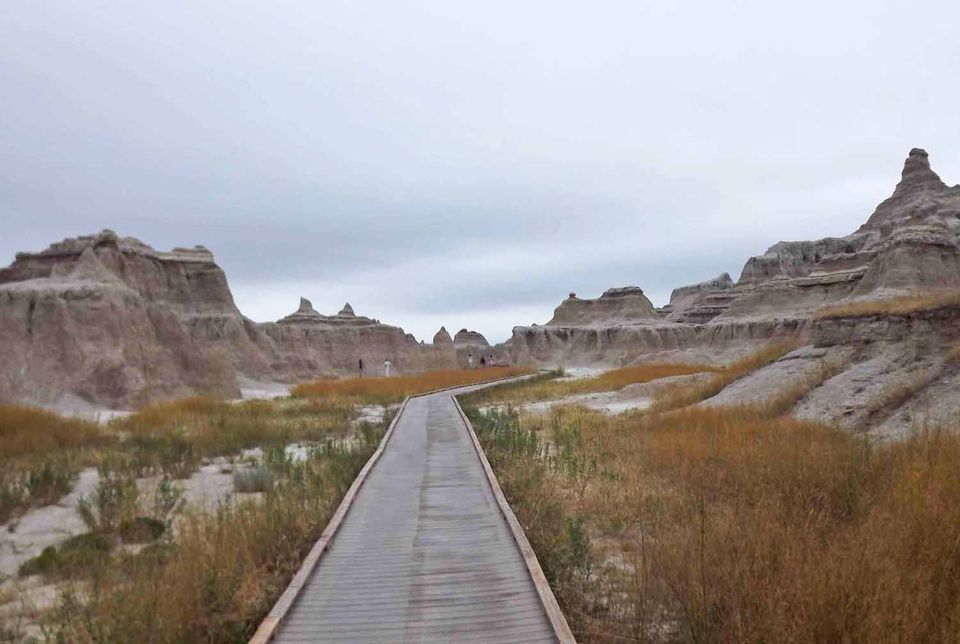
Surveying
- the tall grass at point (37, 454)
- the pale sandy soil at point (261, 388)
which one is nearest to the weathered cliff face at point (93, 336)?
the pale sandy soil at point (261, 388)

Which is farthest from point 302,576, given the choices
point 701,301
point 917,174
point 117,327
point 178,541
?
point 701,301

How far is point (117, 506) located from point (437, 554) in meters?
4.78

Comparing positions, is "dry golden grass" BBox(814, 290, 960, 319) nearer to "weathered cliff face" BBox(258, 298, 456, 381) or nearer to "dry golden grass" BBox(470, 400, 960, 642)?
"dry golden grass" BBox(470, 400, 960, 642)

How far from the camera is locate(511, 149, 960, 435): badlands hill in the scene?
11.8 meters

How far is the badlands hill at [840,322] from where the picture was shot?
1182 cm

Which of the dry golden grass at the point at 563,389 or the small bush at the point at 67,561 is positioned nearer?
the small bush at the point at 67,561

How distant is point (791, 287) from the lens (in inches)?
2741

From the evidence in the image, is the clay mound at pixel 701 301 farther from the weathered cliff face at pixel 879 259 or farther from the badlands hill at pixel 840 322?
the weathered cliff face at pixel 879 259

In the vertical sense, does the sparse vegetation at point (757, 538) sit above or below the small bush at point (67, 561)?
below

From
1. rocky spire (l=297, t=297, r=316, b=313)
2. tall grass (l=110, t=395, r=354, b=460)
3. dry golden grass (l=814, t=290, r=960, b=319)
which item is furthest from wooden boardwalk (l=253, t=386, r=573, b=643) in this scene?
rocky spire (l=297, t=297, r=316, b=313)

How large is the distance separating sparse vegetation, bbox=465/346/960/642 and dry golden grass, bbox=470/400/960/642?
16 mm

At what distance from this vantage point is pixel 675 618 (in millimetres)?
4199

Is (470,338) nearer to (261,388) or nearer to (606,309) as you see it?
(606,309)

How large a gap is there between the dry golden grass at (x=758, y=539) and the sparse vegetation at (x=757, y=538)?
0.02m
